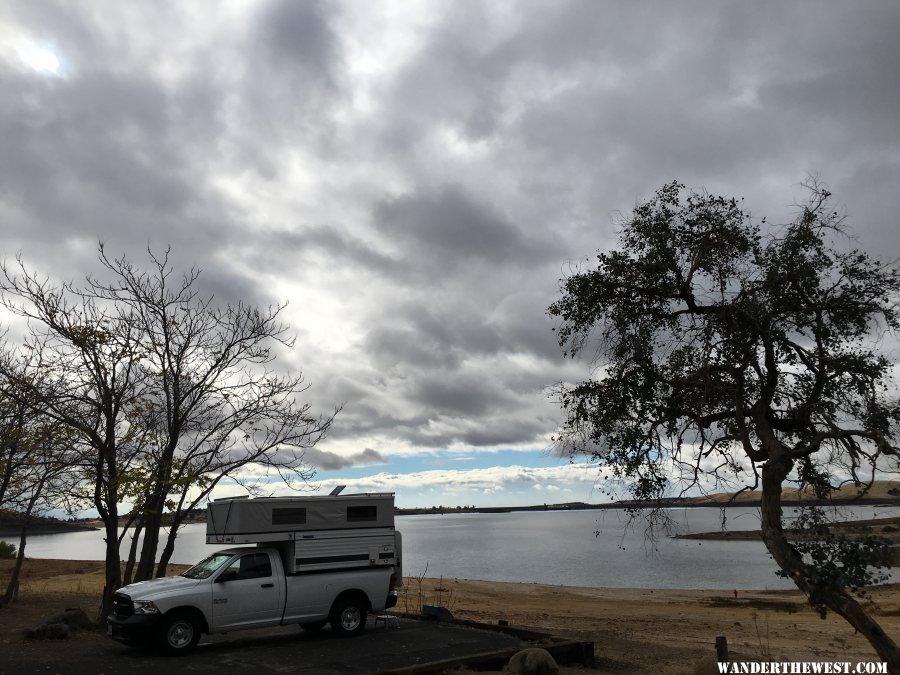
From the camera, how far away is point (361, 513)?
16.2 m

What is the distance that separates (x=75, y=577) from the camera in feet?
129

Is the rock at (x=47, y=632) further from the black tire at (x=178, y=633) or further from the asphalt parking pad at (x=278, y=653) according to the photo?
the black tire at (x=178, y=633)

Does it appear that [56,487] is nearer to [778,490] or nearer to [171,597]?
[171,597]

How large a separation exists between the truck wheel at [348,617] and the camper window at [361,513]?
1.74 m

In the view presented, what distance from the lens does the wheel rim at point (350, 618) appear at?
15359mm

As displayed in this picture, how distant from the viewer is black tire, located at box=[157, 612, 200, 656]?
13094mm

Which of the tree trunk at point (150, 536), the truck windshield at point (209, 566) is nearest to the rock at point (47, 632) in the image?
the tree trunk at point (150, 536)

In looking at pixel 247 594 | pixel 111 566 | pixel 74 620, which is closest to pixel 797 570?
pixel 247 594

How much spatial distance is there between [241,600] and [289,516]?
77.9 inches

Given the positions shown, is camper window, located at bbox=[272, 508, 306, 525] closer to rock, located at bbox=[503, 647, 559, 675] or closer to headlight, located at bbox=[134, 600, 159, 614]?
headlight, located at bbox=[134, 600, 159, 614]

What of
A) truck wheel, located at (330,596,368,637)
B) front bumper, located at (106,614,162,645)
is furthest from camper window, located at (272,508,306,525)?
front bumper, located at (106,614,162,645)

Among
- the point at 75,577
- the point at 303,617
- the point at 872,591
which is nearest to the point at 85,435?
the point at 303,617

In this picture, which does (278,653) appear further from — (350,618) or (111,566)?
(111,566)

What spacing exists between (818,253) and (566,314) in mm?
4766
